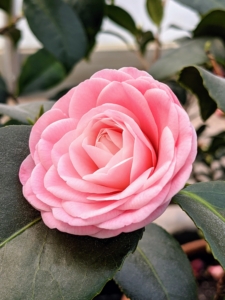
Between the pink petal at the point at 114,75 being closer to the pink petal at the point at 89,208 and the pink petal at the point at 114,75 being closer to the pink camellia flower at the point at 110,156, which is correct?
the pink camellia flower at the point at 110,156

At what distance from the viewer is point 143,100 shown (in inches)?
12.1

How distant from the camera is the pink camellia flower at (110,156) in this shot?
0.28 m

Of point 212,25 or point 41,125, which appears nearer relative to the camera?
point 41,125

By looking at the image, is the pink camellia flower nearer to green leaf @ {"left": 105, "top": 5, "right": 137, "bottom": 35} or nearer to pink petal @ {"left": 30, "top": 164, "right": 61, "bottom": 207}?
pink petal @ {"left": 30, "top": 164, "right": 61, "bottom": 207}

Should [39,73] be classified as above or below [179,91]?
below

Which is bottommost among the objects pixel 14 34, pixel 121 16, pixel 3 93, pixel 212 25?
pixel 3 93

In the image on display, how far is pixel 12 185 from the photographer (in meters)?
0.34

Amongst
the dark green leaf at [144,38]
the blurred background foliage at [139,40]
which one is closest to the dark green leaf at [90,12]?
the blurred background foliage at [139,40]

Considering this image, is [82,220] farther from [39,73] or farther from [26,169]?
[39,73]

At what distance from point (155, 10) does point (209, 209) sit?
Answer: 0.68 metres

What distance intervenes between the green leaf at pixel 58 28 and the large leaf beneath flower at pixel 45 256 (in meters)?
0.46

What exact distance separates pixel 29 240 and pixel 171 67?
41 cm

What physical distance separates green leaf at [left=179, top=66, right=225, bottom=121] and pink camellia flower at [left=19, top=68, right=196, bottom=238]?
0.11 m

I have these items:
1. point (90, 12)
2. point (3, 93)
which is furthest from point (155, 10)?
point (3, 93)
